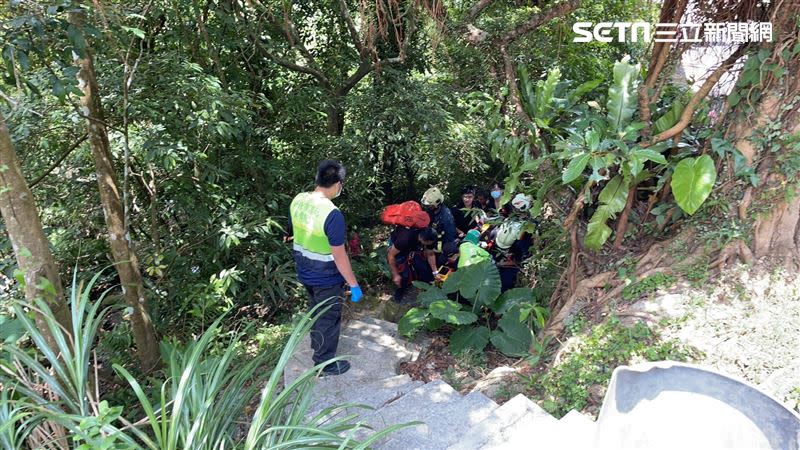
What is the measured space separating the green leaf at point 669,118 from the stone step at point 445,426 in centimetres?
235

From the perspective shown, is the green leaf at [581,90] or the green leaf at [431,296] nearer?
the green leaf at [581,90]

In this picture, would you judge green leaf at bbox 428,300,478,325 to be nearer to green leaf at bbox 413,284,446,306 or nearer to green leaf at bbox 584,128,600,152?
green leaf at bbox 413,284,446,306

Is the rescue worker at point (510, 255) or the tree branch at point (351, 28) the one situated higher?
the tree branch at point (351, 28)

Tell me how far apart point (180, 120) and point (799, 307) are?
4276mm

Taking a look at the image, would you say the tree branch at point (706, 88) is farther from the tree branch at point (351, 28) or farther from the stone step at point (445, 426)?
the tree branch at point (351, 28)

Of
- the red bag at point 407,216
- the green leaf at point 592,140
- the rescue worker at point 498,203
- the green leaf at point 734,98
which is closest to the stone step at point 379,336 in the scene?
the red bag at point 407,216

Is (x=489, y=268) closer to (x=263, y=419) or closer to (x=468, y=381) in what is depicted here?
(x=468, y=381)

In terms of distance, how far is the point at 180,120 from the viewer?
390cm

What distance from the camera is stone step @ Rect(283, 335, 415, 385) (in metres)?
3.80

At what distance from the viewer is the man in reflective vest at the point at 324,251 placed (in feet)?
11.2

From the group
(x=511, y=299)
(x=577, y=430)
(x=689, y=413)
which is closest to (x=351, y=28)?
(x=511, y=299)

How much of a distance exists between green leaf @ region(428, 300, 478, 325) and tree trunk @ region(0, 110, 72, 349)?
2.78 m

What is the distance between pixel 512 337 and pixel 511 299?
1.77ft

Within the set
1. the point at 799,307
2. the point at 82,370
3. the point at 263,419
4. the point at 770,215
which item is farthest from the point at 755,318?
the point at 82,370
